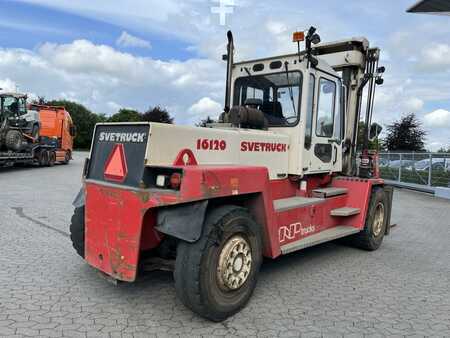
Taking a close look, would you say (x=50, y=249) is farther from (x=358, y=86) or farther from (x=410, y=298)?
(x=358, y=86)

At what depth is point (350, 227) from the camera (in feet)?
20.8

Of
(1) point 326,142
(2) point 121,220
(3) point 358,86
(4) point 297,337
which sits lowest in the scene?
(4) point 297,337

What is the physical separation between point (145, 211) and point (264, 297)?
165 centimetres

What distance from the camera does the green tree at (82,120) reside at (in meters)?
48.5

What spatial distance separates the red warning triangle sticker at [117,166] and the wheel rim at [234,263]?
46.5 inches

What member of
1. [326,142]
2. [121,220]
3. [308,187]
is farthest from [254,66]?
[121,220]

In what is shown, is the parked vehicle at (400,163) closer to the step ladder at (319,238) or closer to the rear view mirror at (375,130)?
the rear view mirror at (375,130)

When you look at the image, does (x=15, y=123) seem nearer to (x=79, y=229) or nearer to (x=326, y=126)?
(x=79, y=229)

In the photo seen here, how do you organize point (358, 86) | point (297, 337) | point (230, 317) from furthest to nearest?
point (358, 86)
point (230, 317)
point (297, 337)

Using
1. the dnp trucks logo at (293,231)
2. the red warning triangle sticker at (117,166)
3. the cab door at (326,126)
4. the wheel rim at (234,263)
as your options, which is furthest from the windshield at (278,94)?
the red warning triangle sticker at (117,166)

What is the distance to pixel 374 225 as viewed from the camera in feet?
22.3

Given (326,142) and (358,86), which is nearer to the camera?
(326,142)

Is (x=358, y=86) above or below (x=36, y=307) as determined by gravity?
above

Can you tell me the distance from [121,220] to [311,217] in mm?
2695
